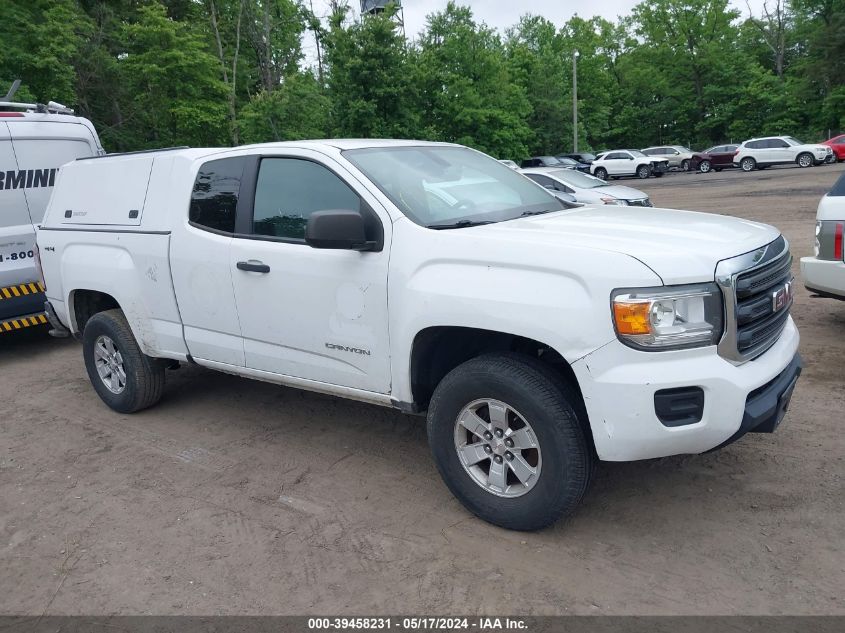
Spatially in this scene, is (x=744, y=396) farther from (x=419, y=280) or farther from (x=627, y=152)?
(x=627, y=152)

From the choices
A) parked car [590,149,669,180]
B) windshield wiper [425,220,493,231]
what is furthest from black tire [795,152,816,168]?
windshield wiper [425,220,493,231]

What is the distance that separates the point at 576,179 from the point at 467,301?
11818 millimetres

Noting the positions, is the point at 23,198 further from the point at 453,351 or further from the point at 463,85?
the point at 463,85

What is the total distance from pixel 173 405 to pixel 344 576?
3033 mm

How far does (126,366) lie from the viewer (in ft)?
17.5

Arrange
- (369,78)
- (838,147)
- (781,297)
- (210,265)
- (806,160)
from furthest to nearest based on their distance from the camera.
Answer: (838,147) < (806,160) < (369,78) < (210,265) < (781,297)

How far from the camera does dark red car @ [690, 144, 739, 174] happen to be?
35.2m

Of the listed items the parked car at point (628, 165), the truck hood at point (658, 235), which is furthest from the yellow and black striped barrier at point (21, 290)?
the parked car at point (628, 165)

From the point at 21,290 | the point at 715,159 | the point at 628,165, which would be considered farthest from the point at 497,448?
the point at 715,159

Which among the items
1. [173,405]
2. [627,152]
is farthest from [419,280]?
[627,152]

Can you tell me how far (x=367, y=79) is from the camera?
28.5 meters

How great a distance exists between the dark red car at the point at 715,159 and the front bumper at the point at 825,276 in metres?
32.0

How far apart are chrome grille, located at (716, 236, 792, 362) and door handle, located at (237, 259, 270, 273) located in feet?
8.20

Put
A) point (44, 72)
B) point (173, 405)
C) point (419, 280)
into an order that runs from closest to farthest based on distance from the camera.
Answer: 1. point (419, 280)
2. point (173, 405)
3. point (44, 72)
